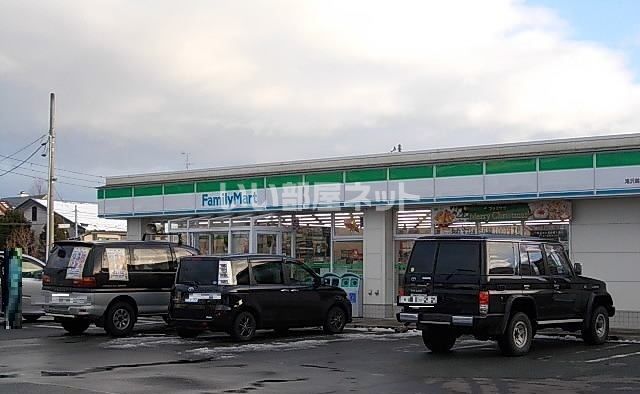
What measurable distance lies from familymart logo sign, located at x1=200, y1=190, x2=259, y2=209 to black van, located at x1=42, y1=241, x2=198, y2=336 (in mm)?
5900

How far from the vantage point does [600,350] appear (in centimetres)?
1689

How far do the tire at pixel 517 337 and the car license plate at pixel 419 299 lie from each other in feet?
4.19

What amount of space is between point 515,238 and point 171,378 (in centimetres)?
672

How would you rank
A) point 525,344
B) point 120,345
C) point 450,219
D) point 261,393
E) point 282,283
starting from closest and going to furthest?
1. point 261,393
2. point 525,344
3. point 120,345
4. point 282,283
5. point 450,219

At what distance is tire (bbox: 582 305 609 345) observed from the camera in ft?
57.8

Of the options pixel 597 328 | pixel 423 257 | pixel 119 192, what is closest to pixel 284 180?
pixel 119 192

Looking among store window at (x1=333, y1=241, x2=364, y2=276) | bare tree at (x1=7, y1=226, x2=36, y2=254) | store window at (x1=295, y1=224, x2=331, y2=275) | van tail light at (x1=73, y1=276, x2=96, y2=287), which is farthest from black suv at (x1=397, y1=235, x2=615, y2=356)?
bare tree at (x1=7, y1=226, x2=36, y2=254)

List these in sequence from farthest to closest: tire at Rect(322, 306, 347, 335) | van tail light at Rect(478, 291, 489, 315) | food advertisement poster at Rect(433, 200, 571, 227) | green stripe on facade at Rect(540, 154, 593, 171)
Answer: food advertisement poster at Rect(433, 200, 571, 227) → green stripe on facade at Rect(540, 154, 593, 171) → tire at Rect(322, 306, 347, 335) → van tail light at Rect(478, 291, 489, 315)

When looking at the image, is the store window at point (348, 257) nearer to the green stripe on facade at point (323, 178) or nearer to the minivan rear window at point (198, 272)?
the green stripe on facade at point (323, 178)

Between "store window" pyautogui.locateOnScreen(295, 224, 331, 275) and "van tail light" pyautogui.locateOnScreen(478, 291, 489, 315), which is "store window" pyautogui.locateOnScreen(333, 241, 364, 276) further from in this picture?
"van tail light" pyautogui.locateOnScreen(478, 291, 489, 315)

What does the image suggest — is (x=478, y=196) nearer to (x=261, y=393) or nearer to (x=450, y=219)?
(x=450, y=219)

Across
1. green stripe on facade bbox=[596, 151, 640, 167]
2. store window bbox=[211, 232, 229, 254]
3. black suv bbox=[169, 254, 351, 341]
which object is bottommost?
black suv bbox=[169, 254, 351, 341]

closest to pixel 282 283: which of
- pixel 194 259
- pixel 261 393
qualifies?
pixel 194 259

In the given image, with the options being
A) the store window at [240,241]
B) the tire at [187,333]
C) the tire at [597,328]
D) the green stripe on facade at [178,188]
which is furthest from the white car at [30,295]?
the tire at [597,328]
